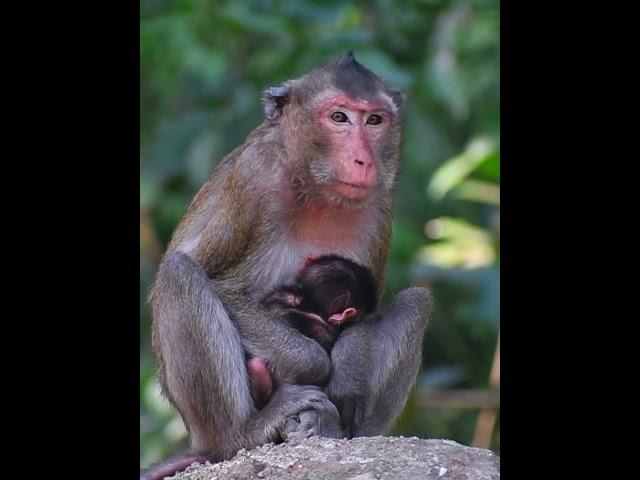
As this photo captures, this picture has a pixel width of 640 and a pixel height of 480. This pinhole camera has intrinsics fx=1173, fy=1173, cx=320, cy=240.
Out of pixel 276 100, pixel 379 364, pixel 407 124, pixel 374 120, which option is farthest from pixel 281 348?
pixel 407 124

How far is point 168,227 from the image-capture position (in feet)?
41.7

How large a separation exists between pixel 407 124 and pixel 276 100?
4730 millimetres

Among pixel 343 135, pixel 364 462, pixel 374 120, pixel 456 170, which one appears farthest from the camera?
pixel 456 170

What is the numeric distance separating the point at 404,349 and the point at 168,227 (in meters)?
6.51

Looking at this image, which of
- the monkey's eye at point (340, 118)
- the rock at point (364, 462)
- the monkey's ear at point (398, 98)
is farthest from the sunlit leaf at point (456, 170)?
the rock at point (364, 462)

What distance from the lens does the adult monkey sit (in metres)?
6.16

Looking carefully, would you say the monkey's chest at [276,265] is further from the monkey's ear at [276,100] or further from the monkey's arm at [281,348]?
the monkey's ear at [276,100]

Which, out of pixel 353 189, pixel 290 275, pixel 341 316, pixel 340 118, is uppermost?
pixel 340 118

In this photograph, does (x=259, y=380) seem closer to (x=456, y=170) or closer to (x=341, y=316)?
(x=341, y=316)

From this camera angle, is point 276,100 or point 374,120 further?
point 276,100

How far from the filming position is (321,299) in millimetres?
6438
